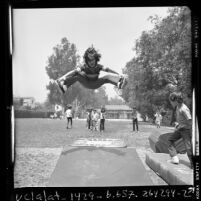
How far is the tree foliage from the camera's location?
9.48ft

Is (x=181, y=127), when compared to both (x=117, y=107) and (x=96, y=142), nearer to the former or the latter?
(x=117, y=107)

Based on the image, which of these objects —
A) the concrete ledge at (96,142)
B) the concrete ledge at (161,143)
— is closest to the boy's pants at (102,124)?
the concrete ledge at (96,142)

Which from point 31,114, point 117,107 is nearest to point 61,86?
point 31,114

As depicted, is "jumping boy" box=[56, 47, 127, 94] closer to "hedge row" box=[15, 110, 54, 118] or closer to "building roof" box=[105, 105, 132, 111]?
"building roof" box=[105, 105, 132, 111]

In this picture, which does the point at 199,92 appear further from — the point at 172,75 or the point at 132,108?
the point at 132,108

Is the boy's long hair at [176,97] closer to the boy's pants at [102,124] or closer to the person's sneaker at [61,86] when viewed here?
the boy's pants at [102,124]

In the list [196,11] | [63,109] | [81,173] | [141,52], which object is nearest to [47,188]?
[81,173]

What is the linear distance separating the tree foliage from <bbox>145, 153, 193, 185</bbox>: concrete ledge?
0.63 m

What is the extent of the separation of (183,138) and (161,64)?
1054 mm

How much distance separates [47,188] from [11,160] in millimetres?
551

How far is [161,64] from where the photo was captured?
3.18 meters

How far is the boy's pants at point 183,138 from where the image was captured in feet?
9.48

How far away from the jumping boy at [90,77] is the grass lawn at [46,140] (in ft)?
1.71
